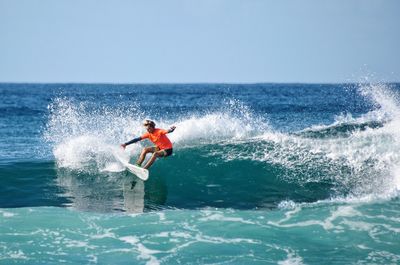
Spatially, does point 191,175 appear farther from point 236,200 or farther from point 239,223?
point 239,223

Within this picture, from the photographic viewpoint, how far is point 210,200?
14961 mm

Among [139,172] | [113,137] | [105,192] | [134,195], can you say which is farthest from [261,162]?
[113,137]

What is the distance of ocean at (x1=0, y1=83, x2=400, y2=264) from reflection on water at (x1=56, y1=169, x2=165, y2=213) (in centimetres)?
3

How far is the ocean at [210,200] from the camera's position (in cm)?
1103

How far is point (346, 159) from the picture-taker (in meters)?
18.1

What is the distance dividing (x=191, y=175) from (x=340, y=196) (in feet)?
17.1

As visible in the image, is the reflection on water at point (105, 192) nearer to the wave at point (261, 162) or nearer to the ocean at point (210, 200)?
the ocean at point (210, 200)

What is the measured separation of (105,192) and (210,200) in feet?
10.9

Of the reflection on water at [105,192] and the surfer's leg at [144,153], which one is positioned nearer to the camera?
the reflection on water at [105,192]

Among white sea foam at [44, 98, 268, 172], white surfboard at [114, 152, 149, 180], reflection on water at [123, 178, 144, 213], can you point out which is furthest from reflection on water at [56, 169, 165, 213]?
white sea foam at [44, 98, 268, 172]

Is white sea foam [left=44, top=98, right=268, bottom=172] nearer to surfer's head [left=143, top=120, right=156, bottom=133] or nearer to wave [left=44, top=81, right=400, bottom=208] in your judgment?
wave [left=44, top=81, right=400, bottom=208]

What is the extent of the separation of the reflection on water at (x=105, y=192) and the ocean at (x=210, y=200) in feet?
0.11

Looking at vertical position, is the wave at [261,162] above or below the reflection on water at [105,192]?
above

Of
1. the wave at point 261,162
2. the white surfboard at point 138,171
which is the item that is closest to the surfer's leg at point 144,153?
the white surfboard at point 138,171
